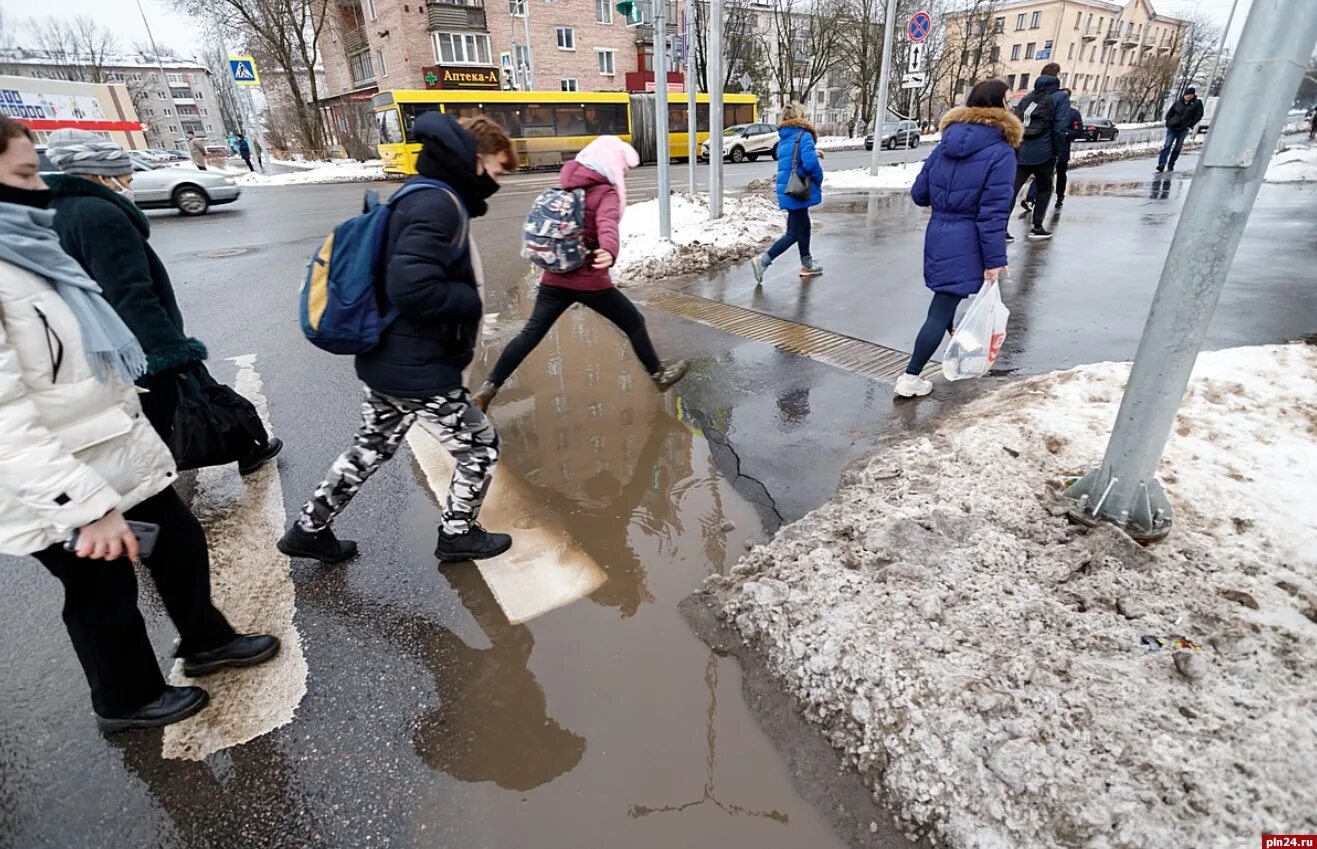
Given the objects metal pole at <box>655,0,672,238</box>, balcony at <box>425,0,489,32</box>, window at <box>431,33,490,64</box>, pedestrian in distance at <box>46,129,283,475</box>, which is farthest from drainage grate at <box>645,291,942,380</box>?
window at <box>431,33,490,64</box>

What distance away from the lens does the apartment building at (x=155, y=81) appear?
→ 210 ft

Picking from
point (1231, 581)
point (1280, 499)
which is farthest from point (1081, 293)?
point (1231, 581)

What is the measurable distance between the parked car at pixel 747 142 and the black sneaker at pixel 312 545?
29.5 metres

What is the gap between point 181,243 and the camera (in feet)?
40.0

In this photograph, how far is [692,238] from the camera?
923 cm

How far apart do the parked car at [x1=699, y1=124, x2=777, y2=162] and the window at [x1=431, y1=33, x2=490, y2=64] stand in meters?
16.5

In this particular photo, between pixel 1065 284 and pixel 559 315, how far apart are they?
561 centimetres

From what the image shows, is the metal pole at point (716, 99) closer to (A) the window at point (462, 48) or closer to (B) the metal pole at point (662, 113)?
(B) the metal pole at point (662, 113)

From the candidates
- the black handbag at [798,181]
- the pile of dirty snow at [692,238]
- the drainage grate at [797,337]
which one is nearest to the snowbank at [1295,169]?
the pile of dirty snow at [692,238]

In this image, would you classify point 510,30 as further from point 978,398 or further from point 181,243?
point 978,398

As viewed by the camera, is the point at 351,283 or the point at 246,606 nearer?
the point at 351,283

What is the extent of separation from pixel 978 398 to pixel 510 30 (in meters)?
42.5

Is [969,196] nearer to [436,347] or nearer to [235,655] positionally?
[436,347]

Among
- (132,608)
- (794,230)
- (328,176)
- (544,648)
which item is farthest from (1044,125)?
(328,176)
